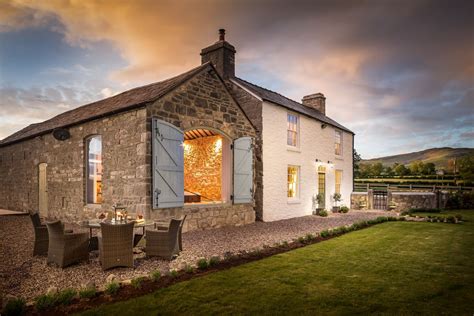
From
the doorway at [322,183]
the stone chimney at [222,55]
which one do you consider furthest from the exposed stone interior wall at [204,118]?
the doorway at [322,183]

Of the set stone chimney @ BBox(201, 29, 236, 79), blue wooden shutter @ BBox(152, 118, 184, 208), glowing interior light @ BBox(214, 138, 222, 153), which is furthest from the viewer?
stone chimney @ BBox(201, 29, 236, 79)

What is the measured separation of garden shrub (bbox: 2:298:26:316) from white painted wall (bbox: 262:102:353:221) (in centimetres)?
917

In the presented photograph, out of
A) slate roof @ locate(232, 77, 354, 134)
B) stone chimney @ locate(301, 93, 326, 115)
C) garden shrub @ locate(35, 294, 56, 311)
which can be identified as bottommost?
garden shrub @ locate(35, 294, 56, 311)

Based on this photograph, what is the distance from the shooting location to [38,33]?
9344 millimetres

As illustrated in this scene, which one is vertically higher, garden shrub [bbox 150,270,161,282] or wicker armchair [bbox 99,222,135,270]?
wicker armchair [bbox 99,222,135,270]

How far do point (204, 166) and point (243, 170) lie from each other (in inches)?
114

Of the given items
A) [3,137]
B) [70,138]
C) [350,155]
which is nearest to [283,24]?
[70,138]

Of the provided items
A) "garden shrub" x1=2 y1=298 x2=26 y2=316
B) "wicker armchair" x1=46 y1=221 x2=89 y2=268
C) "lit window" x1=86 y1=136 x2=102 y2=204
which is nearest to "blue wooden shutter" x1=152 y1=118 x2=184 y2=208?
"wicker armchair" x1=46 y1=221 x2=89 y2=268

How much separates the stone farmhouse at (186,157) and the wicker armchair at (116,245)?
8.59 ft

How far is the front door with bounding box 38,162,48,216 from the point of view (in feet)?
41.7

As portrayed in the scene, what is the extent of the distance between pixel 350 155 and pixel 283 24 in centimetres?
1221

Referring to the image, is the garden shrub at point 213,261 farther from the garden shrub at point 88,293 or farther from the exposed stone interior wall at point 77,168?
the exposed stone interior wall at point 77,168

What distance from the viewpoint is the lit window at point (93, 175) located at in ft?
34.0

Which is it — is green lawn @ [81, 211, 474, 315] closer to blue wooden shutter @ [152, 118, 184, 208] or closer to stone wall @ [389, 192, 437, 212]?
blue wooden shutter @ [152, 118, 184, 208]
